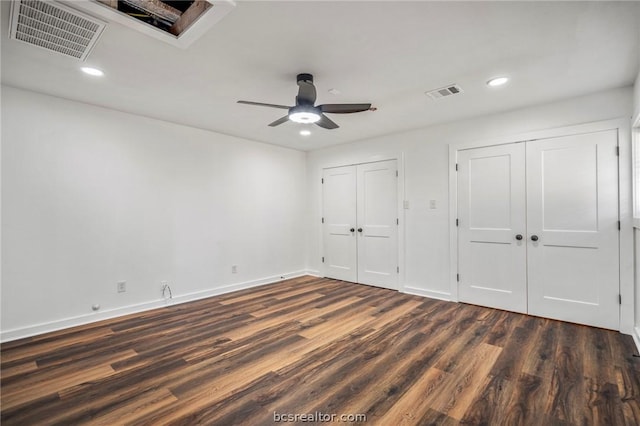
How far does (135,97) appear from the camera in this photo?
10.6 feet

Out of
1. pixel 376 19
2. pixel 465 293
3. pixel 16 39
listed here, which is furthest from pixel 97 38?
pixel 465 293

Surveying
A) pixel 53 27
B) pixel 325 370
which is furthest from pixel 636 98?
pixel 53 27

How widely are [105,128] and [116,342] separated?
249 centimetres

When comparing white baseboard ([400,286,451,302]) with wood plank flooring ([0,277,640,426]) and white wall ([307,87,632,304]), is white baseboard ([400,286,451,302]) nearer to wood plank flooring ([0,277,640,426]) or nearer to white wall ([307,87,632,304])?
white wall ([307,87,632,304])

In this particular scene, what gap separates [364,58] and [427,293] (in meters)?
3.42

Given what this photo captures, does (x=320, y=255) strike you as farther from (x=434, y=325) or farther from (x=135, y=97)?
(x=135, y=97)

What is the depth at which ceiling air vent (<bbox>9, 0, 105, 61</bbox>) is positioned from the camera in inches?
72.8

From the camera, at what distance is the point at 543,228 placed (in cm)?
347

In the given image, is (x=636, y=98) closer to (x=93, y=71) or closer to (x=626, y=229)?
(x=626, y=229)

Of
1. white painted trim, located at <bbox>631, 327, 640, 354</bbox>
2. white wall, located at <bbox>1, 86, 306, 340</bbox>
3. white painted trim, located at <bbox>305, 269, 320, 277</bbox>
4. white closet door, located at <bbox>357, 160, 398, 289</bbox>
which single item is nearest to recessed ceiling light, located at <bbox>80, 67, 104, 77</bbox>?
white wall, located at <bbox>1, 86, 306, 340</bbox>

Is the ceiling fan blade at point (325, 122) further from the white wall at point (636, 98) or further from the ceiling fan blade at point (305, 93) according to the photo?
the white wall at point (636, 98)

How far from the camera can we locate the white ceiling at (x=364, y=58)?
1.92m

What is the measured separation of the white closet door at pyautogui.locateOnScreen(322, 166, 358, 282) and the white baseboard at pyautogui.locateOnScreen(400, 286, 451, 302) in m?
1.04

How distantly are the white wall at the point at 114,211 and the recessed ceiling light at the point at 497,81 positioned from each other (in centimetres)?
365
